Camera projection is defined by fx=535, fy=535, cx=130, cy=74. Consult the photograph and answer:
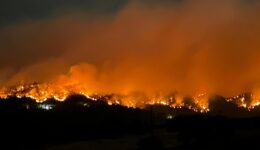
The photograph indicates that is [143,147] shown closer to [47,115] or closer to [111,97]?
[47,115]

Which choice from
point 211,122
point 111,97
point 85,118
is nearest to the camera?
point 211,122

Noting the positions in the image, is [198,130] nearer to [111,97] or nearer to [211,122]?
[211,122]

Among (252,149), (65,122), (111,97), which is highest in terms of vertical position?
(111,97)

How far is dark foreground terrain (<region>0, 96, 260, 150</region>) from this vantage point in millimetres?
41938

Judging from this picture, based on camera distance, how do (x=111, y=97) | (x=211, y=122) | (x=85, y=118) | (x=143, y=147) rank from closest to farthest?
(x=143, y=147)
(x=211, y=122)
(x=85, y=118)
(x=111, y=97)

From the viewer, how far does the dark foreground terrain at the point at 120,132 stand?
41.9 metres

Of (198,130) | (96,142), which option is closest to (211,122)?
(198,130)

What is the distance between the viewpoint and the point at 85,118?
80438 mm

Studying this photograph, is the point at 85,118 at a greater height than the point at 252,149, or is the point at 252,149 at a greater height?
the point at 85,118

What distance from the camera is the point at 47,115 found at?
8094 centimetres

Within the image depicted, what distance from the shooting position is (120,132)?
6631 cm

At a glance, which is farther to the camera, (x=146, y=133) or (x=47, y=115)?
(x=47, y=115)

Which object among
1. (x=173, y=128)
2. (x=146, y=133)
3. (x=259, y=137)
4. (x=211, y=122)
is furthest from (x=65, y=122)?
(x=259, y=137)

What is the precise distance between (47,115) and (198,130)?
137ft
